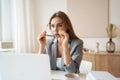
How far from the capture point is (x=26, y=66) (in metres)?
1.04

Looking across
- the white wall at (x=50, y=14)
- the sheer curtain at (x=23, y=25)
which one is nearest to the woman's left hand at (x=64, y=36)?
the sheer curtain at (x=23, y=25)

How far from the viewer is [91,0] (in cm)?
321

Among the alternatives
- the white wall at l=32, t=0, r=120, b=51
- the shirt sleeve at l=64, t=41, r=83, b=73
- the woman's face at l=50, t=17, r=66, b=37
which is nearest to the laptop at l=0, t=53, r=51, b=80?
the shirt sleeve at l=64, t=41, r=83, b=73

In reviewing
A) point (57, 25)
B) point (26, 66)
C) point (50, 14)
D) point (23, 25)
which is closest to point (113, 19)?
point (50, 14)

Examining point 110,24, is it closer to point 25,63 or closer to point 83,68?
point 83,68

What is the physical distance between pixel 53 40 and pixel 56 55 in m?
0.18

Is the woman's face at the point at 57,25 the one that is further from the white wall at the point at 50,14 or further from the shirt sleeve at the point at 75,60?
the white wall at the point at 50,14

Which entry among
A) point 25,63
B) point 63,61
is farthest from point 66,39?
point 25,63

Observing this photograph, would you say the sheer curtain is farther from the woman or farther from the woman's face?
the woman's face

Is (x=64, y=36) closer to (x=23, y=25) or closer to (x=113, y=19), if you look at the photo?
(x=23, y=25)

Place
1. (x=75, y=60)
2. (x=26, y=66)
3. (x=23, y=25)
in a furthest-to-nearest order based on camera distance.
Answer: (x=23, y=25) < (x=75, y=60) < (x=26, y=66)

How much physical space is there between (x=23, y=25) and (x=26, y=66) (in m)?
2.19

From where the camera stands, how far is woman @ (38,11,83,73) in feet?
5.39

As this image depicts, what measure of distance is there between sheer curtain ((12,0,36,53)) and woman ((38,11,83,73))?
4.30ft
